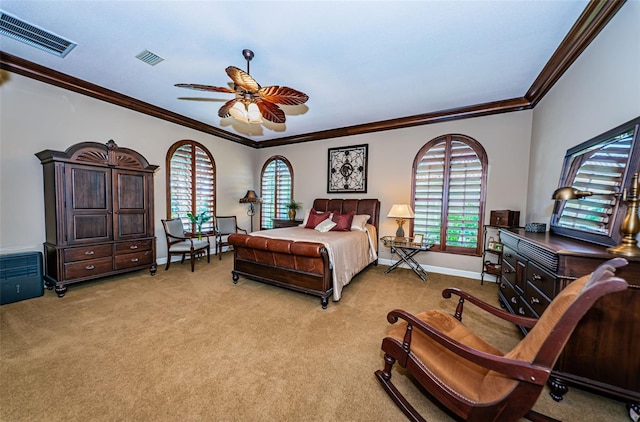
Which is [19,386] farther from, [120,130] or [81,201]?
[120,130]

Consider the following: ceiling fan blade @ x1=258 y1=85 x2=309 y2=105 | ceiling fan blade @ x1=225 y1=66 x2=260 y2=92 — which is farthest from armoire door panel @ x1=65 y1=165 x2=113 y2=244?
ceiling fan blade @ x1=258 y1=85 x2=309 y2=105

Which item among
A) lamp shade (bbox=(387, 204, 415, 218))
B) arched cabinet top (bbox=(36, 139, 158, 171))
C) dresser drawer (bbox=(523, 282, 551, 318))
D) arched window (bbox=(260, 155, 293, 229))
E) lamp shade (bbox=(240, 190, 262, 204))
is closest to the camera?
dresser drawer (bbox=(523, 282, 551, 318))

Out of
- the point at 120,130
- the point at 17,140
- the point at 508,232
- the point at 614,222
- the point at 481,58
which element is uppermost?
the point at 481,58

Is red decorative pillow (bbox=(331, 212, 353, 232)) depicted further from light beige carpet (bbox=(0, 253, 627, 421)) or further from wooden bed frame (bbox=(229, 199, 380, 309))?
wooden bed frame (bbox=(229, 199, 380, 309))

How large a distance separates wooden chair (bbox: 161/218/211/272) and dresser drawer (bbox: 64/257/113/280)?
2.99 ft

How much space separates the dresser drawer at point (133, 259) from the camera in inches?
142

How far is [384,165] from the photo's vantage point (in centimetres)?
489

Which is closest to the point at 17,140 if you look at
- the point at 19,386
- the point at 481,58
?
the point at 19,386

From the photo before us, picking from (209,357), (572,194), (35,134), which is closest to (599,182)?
(572,194)

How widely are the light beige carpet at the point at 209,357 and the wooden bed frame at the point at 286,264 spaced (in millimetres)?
209

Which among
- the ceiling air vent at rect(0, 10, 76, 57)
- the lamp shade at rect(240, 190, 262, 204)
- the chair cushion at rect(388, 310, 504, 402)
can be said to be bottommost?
the chair cushion at rect(388, 310, 504, 402)

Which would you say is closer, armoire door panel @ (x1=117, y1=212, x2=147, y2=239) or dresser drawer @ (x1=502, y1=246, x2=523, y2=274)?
dresser drawer @ (x1=502, y1=246, x2=523, y2=274)

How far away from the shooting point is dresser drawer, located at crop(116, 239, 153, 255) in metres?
3.60

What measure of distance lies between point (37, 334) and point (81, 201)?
1767 mm
